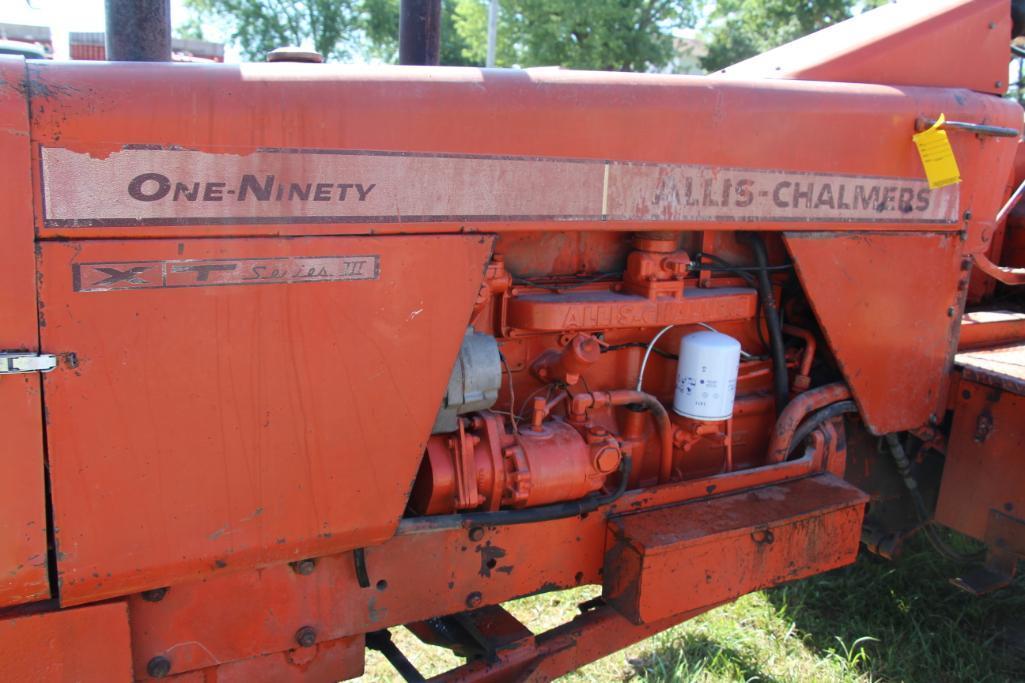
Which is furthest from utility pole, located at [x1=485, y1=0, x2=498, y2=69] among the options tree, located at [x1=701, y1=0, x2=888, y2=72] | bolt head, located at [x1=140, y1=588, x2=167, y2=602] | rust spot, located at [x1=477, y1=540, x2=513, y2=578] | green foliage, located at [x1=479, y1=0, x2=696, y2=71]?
bolt head, located at [x1=140, y1=588, x2=167, y2=602]

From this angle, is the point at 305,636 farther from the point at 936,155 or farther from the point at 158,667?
the point at 936,155

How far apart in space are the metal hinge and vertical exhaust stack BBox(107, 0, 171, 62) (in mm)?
708

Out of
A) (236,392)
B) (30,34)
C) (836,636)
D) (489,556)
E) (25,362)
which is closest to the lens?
(25,362)

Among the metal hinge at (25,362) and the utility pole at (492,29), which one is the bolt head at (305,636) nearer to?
the metal hinge at (25,362)

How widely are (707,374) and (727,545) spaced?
0.48m

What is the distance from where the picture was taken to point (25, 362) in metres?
1.63

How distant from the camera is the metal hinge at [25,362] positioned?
161 centimetres

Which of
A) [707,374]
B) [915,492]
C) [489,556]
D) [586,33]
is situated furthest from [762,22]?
[489,556]

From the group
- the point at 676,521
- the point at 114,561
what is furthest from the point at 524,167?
the point at 114,561

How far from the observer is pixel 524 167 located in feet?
6.71

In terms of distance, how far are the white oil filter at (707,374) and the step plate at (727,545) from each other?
283 mm

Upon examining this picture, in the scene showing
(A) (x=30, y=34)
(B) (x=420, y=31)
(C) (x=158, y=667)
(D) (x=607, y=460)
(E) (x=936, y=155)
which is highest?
(A) (x=30, y=34)

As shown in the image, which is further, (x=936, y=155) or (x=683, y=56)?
(x=683, y=56)

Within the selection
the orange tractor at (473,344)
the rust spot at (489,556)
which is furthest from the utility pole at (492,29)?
the rust spot at (489,556)
